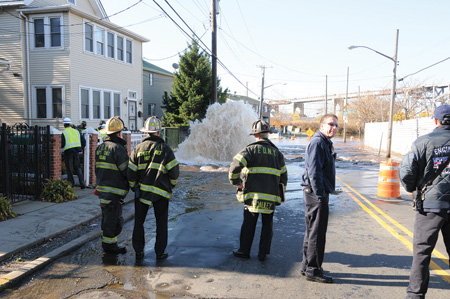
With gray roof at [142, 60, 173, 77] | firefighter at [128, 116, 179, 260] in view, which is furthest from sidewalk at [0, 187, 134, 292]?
gray roof at [142, 60, 173, 77]

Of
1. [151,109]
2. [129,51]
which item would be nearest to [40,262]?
[129,51]

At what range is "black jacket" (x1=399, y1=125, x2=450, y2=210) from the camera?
3.55 meters

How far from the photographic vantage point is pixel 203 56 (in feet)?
93.0

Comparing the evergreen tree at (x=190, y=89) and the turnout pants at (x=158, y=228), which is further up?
the evergreen tree at (x=190, y=89)

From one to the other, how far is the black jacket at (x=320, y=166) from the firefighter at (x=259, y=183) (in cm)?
58

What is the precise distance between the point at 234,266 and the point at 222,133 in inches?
552

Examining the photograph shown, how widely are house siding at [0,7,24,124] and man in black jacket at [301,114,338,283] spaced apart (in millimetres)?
18210

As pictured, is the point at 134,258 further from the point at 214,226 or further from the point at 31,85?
the point at 31,85

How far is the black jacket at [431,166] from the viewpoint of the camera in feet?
11.6

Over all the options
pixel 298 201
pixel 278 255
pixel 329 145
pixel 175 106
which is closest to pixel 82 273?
pixel 278 255

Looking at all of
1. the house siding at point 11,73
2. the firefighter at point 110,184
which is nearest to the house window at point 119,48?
the house siding at point 11,73

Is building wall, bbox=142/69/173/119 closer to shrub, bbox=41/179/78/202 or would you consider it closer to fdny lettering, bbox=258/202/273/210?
shrub, bbox=41/179/78/202

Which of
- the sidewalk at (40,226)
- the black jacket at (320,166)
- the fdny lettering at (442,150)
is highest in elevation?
the fdny lettering at (442,150)

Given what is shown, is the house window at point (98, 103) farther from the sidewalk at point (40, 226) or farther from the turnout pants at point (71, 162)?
the sidewalk at point (40, 226)
